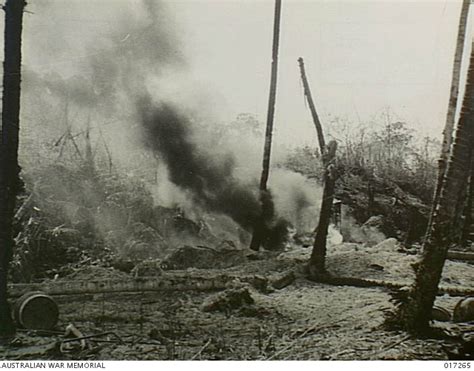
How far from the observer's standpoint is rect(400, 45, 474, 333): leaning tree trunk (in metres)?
2.58

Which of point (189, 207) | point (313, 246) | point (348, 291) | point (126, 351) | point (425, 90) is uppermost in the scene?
point (425, 90)

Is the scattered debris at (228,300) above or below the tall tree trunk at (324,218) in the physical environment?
below

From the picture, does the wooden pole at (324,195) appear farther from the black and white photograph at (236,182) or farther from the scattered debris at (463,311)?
the scattered debris at (463,311)

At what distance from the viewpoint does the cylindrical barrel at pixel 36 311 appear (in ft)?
8.02

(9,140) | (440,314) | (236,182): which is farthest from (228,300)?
(9,140)

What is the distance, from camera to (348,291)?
2.65 meters

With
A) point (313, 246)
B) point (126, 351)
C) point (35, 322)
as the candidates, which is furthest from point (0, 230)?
point (313, 246)

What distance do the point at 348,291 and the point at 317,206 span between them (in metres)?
0.42

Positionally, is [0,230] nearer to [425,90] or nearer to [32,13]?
[32,13]

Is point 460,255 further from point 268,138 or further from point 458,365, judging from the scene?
point 268,138

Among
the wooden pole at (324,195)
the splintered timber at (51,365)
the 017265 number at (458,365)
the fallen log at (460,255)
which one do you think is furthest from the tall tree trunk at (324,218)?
the splintered timber at (51,365)

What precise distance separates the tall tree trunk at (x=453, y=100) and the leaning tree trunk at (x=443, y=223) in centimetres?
2

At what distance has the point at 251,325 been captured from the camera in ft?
8.36

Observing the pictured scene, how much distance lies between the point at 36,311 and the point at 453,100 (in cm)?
208
